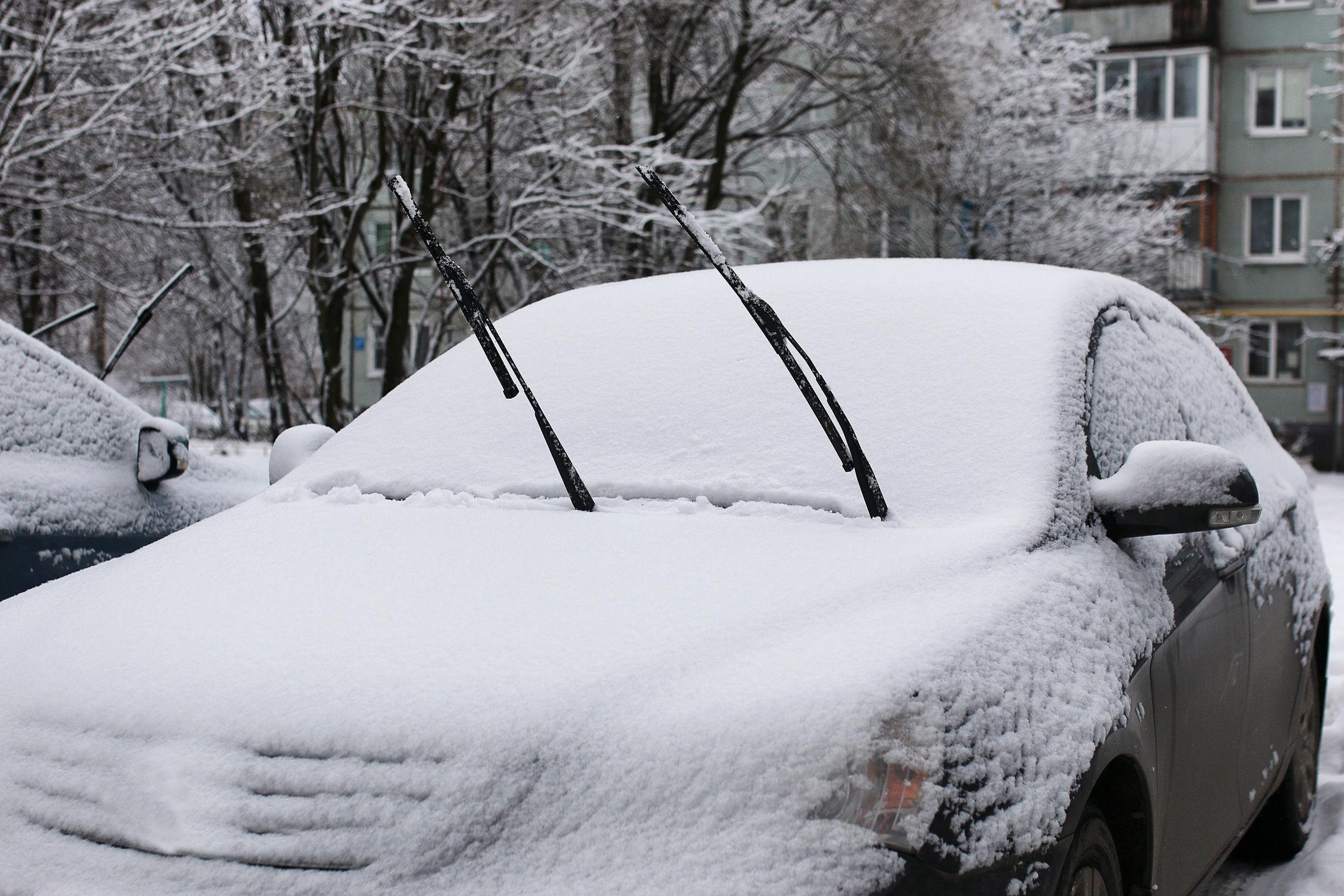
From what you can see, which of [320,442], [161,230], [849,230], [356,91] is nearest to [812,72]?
[849,230]

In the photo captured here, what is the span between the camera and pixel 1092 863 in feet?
6.59

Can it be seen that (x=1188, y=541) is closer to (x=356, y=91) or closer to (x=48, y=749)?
(x=48, y=749)

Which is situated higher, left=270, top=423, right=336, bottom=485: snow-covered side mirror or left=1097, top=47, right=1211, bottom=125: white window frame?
left=1097, top=47, right=1211, bottom=125: white window frame

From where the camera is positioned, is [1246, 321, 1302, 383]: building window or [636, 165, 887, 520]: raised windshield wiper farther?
[1246, 321, 1302, 383]: building window

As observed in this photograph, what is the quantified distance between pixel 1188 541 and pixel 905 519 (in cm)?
76

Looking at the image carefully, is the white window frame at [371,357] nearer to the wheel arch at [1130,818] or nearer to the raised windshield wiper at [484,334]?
the raised windshield wiper at [484,334]

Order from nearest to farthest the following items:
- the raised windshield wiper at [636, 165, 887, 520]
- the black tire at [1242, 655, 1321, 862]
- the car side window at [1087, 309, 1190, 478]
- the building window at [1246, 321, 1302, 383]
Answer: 1. the raised windshield wiper at [636, 165, 887, 520]
2. the car side window at [1087, 309, 1190, 478]
3. the black tire at [1242, 655, 1321, 862]
4. the building window at [1246, 321, 1302, 383]

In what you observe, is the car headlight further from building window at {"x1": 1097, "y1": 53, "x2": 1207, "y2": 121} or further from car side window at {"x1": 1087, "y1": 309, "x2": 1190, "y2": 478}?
building window at {"x1": 1097, "y1": 53, "x2": 1207, "y2": 121}

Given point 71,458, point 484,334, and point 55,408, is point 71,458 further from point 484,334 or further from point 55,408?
point 484,334

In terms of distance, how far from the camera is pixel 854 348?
2.76 meters

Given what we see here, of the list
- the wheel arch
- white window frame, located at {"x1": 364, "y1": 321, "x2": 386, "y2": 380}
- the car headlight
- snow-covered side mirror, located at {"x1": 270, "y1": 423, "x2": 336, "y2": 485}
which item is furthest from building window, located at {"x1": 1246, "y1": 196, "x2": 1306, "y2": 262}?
the car headlight

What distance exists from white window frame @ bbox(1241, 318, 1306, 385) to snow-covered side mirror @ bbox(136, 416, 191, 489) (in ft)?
96.4

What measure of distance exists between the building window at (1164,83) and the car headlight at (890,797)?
30.2 metres

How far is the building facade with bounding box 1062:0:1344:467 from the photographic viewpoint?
29.4 metres
